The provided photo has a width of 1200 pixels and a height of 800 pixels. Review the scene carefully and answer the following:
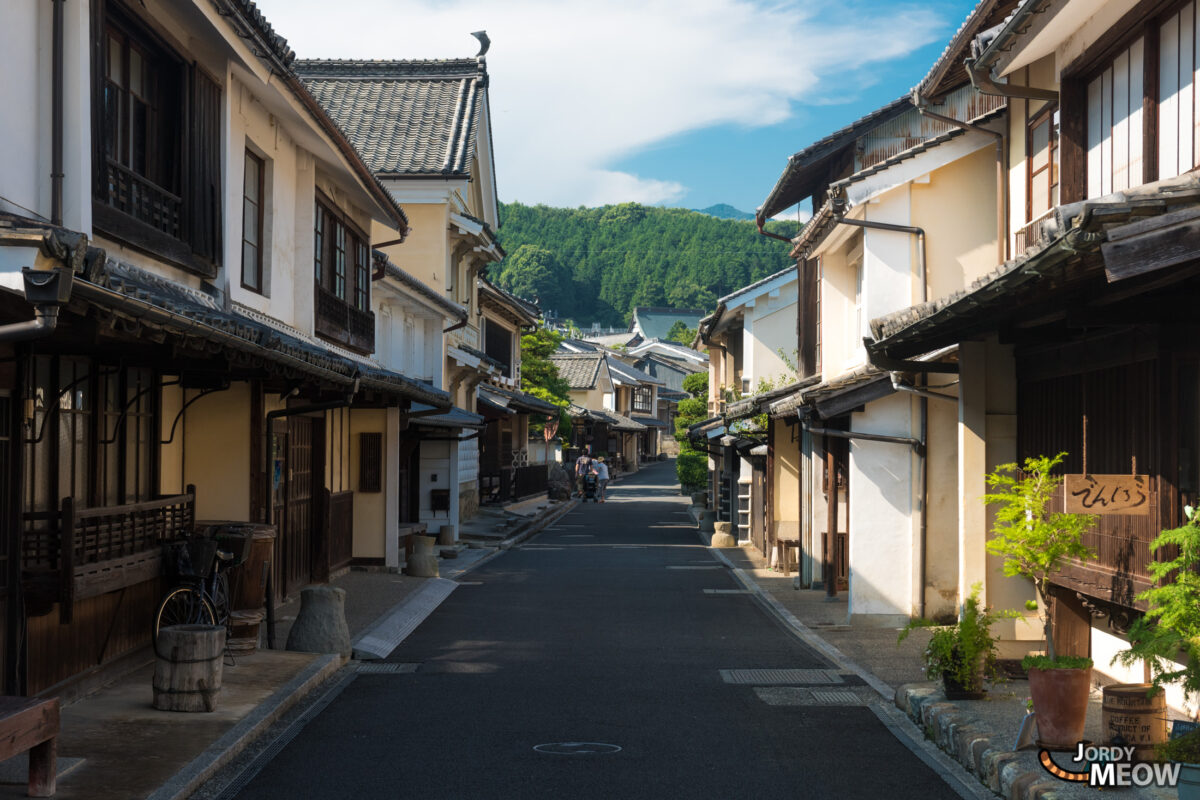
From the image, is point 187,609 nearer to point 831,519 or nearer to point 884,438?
point 884,438

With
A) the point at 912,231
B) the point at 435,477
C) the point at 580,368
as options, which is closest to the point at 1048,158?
the point at 912,231

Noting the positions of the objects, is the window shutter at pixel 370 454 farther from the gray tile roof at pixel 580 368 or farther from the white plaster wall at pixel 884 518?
the gray tile roof at pixel 580 368

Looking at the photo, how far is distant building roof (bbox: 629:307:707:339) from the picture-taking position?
119688mm

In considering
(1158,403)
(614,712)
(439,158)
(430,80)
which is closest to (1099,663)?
(1158,403)

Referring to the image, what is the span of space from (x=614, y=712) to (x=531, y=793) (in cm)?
251

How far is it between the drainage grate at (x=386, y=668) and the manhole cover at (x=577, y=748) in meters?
3.44

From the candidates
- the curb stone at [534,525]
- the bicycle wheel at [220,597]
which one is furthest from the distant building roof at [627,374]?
the bicycle wheel at [220,597]

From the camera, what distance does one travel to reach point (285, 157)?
49.0 feet

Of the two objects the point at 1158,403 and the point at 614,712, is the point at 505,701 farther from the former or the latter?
the point at 1158,403

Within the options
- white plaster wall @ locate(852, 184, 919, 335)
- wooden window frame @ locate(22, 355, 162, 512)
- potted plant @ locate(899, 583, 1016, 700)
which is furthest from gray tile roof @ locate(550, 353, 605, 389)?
potted plant @ locate(899, 583, 1016, 700)

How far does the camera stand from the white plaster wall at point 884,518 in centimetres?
1488

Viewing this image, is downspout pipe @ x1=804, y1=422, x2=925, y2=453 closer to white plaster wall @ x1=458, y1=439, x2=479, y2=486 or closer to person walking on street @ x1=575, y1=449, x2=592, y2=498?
white plaster wall @ x1=458, y1=439, x2=479, y2=486

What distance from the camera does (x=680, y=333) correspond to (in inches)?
4195

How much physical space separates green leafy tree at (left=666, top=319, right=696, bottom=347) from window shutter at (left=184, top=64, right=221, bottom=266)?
88707mm
